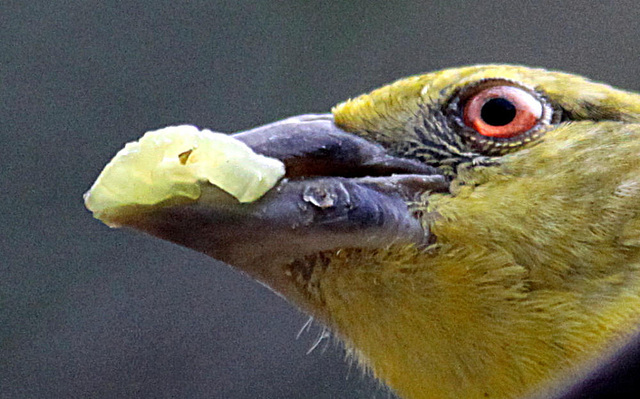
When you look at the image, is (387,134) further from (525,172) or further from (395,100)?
(525,172)

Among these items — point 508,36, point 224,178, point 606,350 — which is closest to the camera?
point 606,350

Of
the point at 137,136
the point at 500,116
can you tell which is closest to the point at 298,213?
the point at 500,116

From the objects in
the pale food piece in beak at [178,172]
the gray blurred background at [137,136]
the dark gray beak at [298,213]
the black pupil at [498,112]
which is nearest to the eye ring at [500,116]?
the black pupil at [498,112]

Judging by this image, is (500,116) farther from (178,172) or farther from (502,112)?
(178,172)

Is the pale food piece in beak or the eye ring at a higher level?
the eye ring

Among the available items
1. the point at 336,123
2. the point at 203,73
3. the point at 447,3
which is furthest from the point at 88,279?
the point at 336,123

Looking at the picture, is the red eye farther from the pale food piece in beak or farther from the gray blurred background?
the gray blurred background

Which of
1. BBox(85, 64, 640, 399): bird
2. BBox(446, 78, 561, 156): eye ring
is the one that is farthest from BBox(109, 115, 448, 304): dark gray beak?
BBox(446, 78, 561, 156): eye ring
